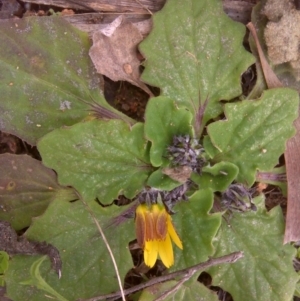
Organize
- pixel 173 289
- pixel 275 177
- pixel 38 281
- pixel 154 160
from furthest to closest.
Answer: pixel 275 177 < pixel 173 289 < pixel 154 160 < pixel 38 281

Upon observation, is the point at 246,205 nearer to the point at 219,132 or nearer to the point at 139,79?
the point at 219,132

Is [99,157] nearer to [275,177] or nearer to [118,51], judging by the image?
[118,51]

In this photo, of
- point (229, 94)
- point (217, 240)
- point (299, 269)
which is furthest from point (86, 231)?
point (299, 269)

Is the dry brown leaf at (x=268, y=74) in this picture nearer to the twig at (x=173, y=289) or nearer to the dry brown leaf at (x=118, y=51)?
the dry brown leaf at (x=118, y=51)

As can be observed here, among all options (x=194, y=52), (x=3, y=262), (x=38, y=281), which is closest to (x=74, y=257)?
(x=38, y=281)

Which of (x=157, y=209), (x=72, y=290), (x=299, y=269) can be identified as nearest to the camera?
(x=157, y=209)

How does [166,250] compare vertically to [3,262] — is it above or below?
above

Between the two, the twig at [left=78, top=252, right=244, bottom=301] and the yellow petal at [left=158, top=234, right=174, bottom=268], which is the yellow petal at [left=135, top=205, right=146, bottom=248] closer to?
the yellow petal at [left=158, top=234, right=174, bottom=268]

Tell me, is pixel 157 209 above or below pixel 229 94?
below
